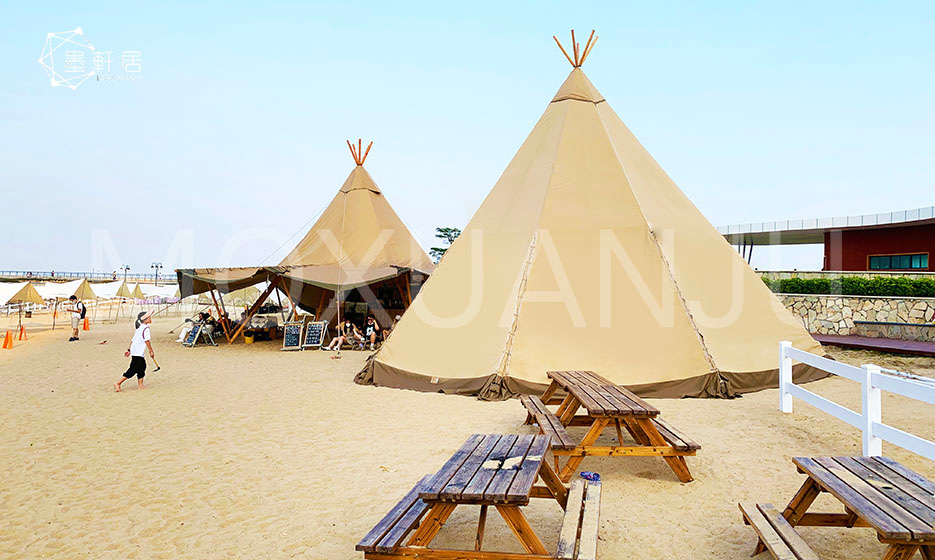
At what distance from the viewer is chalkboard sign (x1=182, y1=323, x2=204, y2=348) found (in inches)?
580

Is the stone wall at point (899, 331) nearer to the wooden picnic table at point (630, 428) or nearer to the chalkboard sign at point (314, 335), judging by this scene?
the wooden picnic table at point (630, 428)

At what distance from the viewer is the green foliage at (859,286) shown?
12912 mm

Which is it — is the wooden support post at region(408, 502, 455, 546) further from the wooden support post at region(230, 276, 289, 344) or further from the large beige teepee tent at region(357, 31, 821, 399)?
the wooden support post at region(230, 276, 289, 344)

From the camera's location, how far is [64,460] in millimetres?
5039

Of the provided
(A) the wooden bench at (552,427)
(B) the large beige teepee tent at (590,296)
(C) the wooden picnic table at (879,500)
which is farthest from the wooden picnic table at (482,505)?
(B) the large beige teepee tent at (590,296)

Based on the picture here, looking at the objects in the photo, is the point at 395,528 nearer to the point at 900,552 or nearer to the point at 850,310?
the point at 900,552

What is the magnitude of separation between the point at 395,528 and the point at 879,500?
2.25 m

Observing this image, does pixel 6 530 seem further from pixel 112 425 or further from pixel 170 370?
pixel 170 370

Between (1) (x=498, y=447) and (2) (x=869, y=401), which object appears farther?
(2) (x=869, y=401)

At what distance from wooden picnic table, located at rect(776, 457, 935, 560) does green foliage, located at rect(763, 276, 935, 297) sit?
10.5 m

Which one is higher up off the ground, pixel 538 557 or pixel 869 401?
pixel 869 401

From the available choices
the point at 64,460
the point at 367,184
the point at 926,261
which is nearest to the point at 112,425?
the point at 64,460

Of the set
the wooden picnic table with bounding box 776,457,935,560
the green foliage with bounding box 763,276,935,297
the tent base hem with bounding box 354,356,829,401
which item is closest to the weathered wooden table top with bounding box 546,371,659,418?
the wooden picnic table with bounding box 776,457,935,560

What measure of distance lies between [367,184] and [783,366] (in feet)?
42.1
